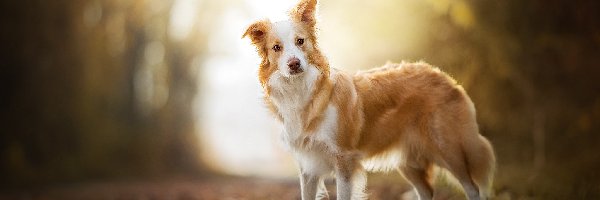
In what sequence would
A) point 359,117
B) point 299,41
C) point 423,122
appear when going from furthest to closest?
point 423,122
point 359,117
point 299,41

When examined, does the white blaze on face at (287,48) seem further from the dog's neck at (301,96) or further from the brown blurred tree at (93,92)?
the brown blurred tree at (93,92)

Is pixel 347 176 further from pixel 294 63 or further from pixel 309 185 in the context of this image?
pixel 294 63

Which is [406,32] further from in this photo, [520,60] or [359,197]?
[359,197]

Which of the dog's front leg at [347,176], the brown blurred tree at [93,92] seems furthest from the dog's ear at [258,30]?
the brown blurred tree at [93,92]

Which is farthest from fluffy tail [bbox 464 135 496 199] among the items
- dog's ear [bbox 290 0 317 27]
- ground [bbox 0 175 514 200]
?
ground [bbox 0 175 514 200]

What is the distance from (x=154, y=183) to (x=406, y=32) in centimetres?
478

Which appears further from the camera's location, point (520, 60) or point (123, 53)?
point (123, 53)

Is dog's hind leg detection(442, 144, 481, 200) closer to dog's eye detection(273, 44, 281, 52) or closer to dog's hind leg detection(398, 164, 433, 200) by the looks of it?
dog's hind leg detection(398, 164, 433, 200)

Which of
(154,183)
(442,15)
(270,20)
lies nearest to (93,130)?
(154,183)

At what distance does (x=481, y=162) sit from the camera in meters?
4.57

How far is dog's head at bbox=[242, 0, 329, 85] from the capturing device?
147 inches

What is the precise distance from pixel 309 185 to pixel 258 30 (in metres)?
1.06

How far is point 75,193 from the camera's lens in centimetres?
880

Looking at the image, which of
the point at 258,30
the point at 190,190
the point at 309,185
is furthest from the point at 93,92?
the point at 258,30
